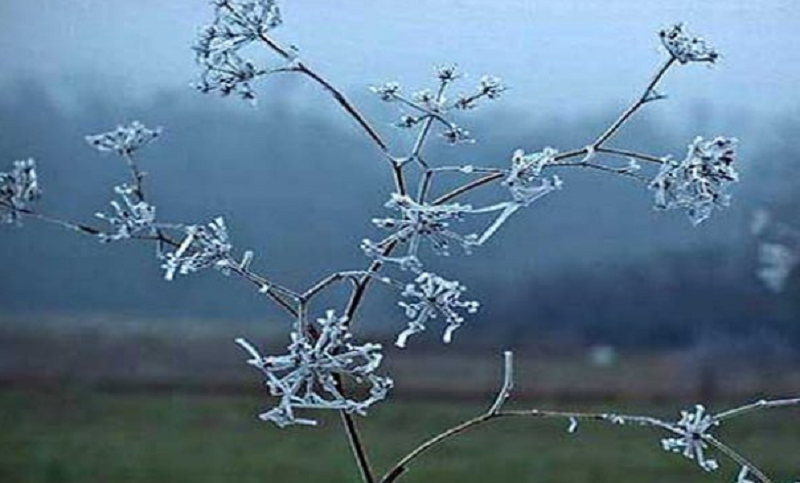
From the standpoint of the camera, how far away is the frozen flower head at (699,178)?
0.64 m

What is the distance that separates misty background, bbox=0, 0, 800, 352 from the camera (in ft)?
3.99

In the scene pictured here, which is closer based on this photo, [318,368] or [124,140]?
[318,368]

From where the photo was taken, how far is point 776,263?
1.74 meters

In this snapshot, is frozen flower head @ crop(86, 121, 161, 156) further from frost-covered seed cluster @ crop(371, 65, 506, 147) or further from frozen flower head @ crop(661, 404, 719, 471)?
frozen flower head @ crop(661, 404, 719, 471)

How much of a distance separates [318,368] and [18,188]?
200 millimetres

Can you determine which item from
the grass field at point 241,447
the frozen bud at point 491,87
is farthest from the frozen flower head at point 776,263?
the frozen bud at point 491,87

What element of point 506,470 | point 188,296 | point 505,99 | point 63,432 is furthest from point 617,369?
point 63,432

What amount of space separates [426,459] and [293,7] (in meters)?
1.04

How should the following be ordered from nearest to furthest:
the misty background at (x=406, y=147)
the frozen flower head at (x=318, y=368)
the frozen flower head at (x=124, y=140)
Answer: the frozen flower head at (x=318, y=368), the frozen flower head at (x=124, y=140), the misty background at (x=406, y=147)

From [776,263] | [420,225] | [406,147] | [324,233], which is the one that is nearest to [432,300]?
[420,225]

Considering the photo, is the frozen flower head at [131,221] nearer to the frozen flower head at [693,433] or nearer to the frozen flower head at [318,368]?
the frozen flower head at [318,368]

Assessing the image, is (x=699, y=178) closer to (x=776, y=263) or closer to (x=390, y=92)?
(x=390, y=92)

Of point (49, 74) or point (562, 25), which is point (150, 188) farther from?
point (562, 25)

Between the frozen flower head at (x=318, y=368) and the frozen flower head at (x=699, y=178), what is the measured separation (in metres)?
0.15
